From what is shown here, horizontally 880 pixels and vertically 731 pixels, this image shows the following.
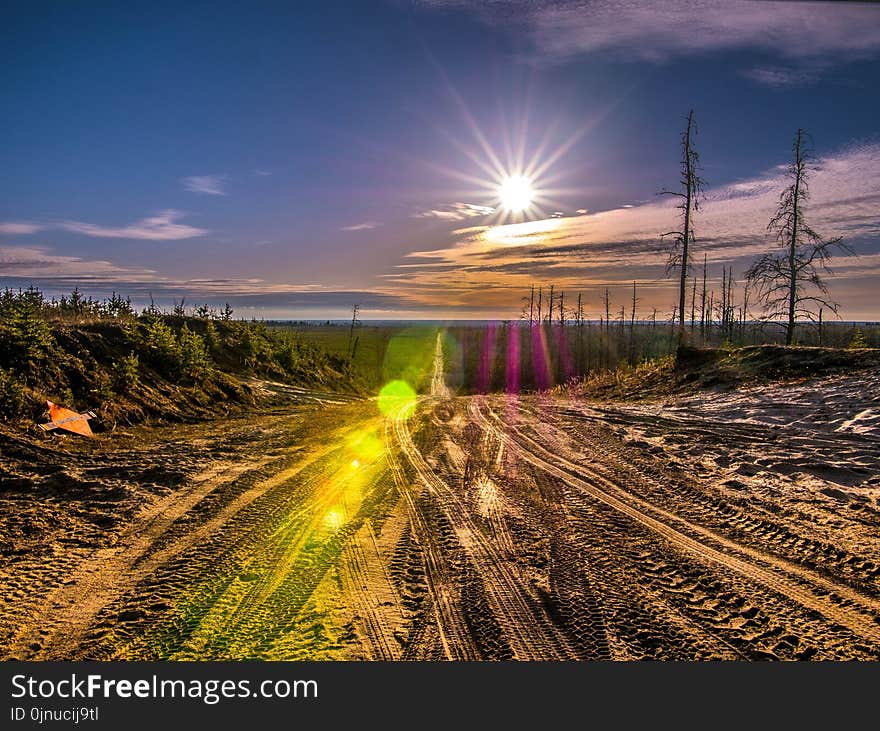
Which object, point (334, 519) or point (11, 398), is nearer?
point (334, 519)

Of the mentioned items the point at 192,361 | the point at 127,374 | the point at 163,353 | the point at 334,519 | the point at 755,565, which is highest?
the point at 163,353

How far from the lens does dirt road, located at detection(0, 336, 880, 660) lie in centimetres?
331

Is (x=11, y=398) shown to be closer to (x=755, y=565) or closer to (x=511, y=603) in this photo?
(x=511, y=603)

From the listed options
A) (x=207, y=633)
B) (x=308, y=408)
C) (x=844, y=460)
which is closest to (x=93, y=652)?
(x=207, y=633)

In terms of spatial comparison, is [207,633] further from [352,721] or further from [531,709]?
[531,709]

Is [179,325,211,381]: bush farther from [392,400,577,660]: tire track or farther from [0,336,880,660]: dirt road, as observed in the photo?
[392,400,577,660]: tire track

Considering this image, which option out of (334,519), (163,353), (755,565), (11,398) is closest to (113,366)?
(163,353)

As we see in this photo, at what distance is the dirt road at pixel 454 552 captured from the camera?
3.31m

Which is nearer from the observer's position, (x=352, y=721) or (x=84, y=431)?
(x=352, y=721)

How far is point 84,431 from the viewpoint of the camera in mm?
9711

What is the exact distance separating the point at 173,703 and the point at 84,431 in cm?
951

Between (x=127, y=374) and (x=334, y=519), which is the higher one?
(x=127, y=374)

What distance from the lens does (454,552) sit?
4.78 meters

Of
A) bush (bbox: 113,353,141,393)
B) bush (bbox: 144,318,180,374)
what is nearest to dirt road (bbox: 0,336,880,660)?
bush (bbox: 113,353,141,393)
